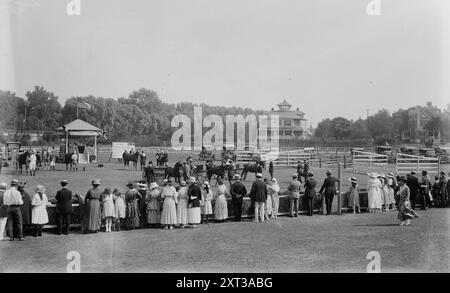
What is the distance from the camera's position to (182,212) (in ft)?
49.0

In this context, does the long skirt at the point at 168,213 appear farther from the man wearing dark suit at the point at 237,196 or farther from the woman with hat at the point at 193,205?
the man wearing dark suit at the point at 237,196

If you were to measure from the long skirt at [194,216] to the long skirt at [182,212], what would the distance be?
13cm

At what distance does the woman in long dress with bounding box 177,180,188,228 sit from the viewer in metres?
14.9

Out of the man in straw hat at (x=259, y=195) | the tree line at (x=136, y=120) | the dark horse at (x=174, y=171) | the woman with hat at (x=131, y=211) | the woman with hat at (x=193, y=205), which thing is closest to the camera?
the woman with hat at (x=131, y=211)

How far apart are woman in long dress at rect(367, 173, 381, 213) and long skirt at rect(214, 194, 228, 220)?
6.09 metres

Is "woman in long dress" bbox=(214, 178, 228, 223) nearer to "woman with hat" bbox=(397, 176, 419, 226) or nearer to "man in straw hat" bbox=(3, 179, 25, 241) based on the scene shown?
"woman with hat" bbox=(397, 176, 419, 226)

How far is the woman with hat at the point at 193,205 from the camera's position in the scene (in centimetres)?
1495

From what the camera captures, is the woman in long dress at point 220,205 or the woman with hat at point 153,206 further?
the woman in long dress at point 220,205

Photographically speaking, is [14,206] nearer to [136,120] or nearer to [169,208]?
[169,208]

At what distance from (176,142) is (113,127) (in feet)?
42.2

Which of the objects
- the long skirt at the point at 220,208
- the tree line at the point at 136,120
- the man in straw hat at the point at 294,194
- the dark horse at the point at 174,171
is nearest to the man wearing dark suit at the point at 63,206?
the long skirt at the point at 220,208

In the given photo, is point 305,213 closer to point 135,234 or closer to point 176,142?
point 135,234

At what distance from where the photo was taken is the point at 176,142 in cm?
7919

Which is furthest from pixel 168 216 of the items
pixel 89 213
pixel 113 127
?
pixel 113 127
